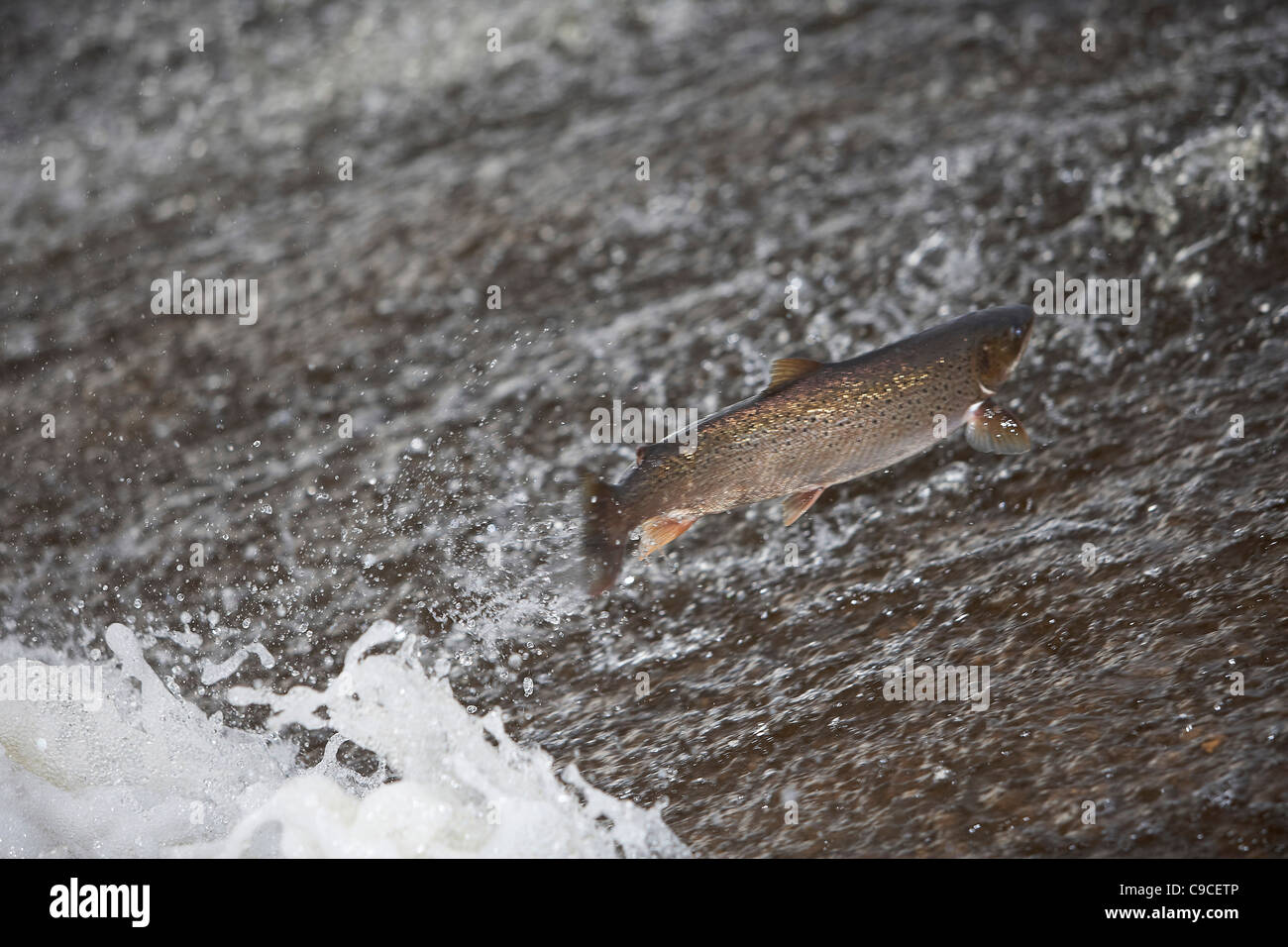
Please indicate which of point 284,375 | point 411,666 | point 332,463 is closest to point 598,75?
point 284,375

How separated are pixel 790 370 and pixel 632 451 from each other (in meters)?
1.50

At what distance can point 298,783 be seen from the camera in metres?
3.22

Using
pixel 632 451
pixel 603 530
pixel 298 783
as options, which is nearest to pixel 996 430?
pixel 603 530

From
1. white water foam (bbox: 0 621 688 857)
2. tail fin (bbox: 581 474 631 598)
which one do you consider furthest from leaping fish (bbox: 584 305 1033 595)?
white water foam (bbox: 0 621 688 857)

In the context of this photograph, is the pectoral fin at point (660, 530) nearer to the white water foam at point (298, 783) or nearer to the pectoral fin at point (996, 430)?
the white water foam at point (298, 783)

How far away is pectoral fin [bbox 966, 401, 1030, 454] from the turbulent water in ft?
A: 1.54

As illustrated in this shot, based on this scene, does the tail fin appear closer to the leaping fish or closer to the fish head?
the leaping fish

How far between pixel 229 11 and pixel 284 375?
455 centimetres

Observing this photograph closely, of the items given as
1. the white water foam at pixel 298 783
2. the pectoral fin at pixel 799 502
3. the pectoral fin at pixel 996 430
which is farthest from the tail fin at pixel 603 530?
the pectoral fin at pixel 996 430

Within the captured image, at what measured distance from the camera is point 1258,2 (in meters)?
6.52

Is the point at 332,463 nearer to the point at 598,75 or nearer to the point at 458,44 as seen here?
the point at 598,75

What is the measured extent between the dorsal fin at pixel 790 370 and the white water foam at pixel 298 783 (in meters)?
1.10

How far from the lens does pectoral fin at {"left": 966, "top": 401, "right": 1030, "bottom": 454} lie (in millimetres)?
3340

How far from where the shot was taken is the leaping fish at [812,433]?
305cm
